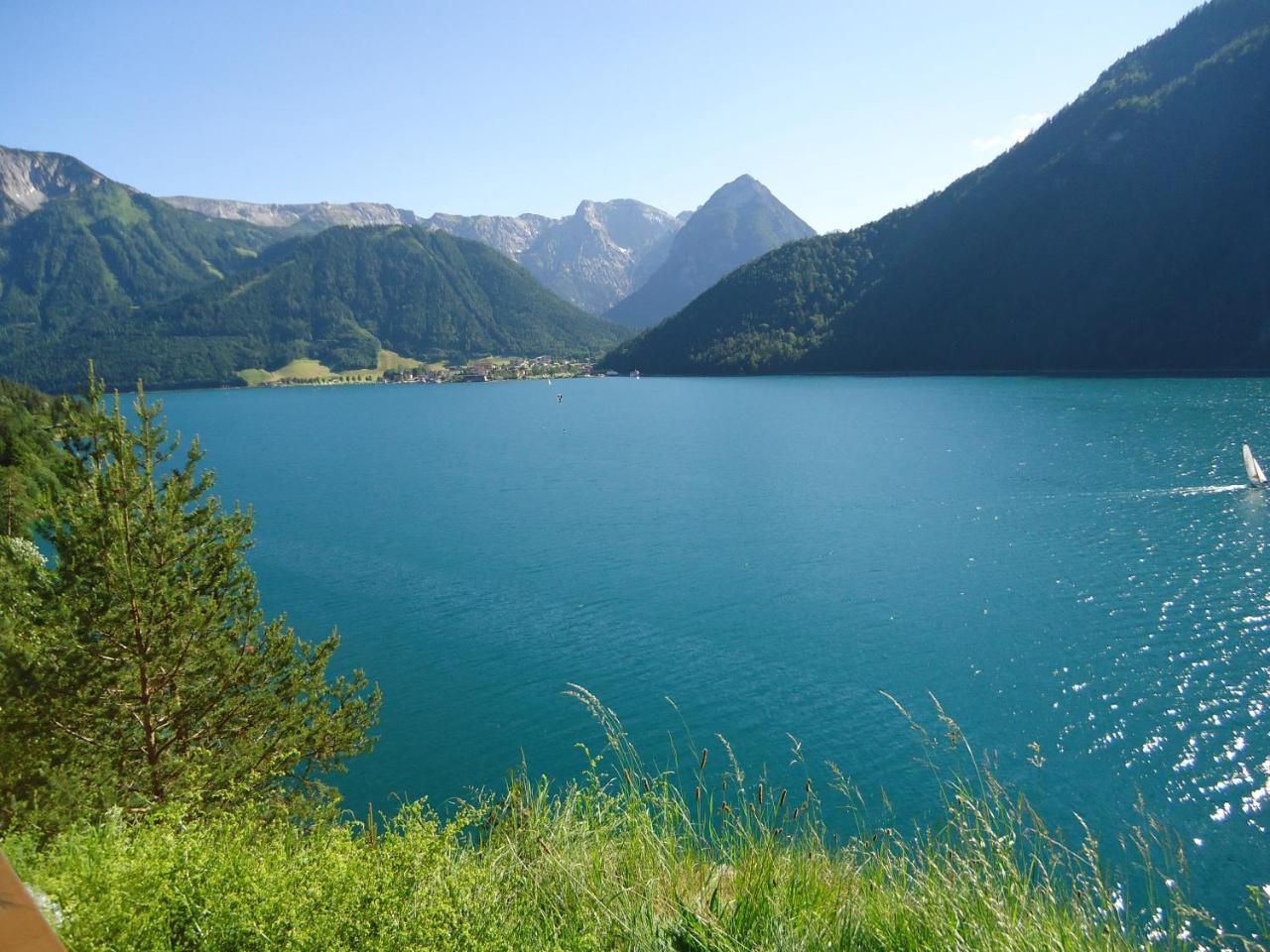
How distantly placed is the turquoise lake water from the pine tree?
771 centimetres

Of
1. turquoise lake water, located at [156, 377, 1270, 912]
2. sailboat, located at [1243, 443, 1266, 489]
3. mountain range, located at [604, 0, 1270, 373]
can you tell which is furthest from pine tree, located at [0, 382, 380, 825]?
mountain range, located at [604, 0, 1270, 373]

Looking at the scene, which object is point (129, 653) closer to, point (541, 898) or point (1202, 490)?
point (541, 898)

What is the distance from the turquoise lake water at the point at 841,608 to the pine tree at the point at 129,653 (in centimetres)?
771

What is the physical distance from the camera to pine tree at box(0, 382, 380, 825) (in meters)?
12.2

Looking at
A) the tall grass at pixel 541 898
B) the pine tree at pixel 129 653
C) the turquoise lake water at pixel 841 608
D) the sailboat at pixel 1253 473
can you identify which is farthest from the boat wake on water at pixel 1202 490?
the pine tree at pixel 129 653

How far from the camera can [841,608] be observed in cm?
3278

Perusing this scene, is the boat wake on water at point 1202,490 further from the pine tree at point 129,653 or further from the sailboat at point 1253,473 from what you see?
the pine tree at point 129,653

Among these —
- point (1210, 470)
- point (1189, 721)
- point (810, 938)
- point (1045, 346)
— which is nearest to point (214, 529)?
point (810, 938)

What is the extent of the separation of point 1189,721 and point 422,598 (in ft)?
99.6

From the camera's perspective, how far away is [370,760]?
74.7ft

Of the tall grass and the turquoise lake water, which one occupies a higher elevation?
the tall grass

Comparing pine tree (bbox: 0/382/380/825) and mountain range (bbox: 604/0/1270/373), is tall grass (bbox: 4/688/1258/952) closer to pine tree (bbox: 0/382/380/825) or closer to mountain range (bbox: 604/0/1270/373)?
pine tree (bbox: 0/382/380/825)

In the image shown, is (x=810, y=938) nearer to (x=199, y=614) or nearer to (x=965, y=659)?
(x=199, y=614)

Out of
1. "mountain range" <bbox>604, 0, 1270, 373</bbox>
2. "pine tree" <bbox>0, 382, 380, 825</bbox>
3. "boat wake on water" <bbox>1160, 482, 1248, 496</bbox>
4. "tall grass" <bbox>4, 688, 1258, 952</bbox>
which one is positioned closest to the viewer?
"tall grass" <bbox>4, 688, 1258, 952</bbox>
